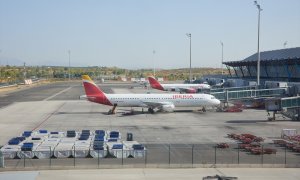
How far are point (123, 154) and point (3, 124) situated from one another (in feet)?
106

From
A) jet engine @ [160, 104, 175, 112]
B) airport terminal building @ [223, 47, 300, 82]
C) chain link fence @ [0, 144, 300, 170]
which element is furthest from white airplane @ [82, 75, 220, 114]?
chain link fence @ [0, 144, 300, 170]

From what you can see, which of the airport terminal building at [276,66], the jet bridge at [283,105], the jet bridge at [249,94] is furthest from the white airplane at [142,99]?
the airport terminal building at [276,66]

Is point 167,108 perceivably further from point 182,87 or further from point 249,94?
point 182,87

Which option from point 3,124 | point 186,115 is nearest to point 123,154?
point 3,124

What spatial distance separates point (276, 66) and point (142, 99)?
59530 millimetres

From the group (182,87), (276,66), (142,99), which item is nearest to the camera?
(142,99)

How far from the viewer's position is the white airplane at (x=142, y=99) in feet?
264

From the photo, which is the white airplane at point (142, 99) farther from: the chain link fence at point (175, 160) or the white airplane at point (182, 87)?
the white airplane at point (182, 87)

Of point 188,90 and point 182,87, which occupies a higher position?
point 182,87

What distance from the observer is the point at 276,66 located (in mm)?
127250

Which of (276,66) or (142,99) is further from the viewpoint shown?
(276,66)

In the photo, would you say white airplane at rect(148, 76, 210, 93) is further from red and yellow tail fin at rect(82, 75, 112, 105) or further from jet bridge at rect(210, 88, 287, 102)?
red and yellow tail fin at rect(82, 75, 112, 105)

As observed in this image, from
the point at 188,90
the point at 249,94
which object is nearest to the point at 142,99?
the point at 249,94

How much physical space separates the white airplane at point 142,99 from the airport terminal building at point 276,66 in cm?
3391
